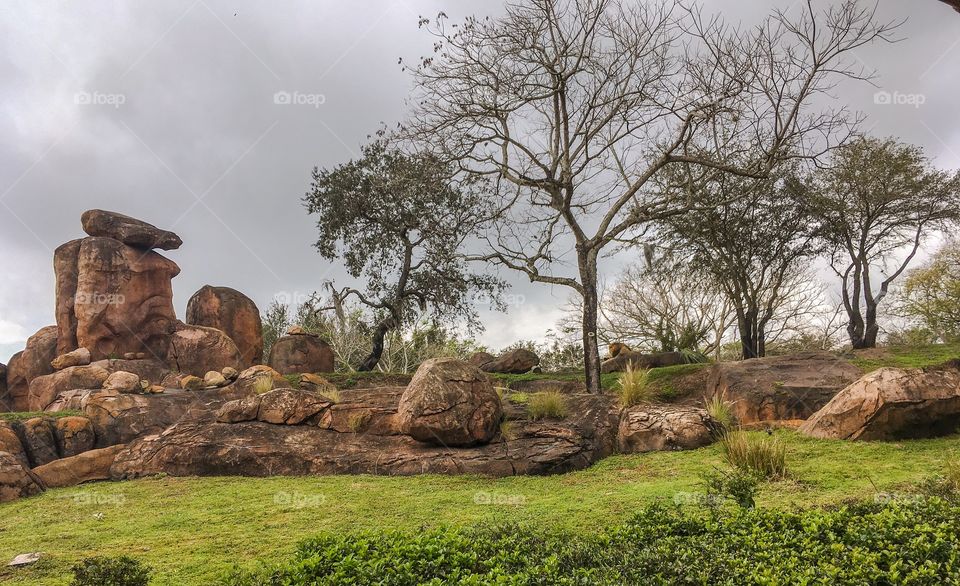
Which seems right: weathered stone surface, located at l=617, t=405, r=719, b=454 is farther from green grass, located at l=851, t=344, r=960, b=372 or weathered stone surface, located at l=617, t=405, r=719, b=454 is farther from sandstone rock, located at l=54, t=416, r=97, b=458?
sandstone rock, located at l=54, t=416, r=97, b=458

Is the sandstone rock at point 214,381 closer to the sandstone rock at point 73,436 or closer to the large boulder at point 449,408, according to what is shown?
the sandstone rock at point 73,436

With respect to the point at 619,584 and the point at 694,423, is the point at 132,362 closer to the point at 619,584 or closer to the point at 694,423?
the point at 694,423

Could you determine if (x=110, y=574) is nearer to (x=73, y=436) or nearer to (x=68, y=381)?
(x=73, y=436)

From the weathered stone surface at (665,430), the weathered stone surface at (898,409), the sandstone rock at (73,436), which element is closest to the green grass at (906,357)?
the weathered stone surface at (898,409)

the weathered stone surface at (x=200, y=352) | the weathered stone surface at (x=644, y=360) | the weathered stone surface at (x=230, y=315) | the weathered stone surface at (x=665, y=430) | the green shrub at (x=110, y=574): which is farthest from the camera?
the weathered stone surface at (x=230, y=315)

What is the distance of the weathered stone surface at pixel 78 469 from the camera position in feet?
38.8

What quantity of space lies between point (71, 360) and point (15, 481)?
1249 centimetres

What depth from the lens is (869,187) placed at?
955 inches

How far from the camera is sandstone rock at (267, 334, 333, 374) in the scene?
2350 centimetres

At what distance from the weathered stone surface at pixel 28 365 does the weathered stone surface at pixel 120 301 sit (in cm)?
282

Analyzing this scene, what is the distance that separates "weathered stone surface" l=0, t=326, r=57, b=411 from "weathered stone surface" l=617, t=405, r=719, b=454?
23741 mm

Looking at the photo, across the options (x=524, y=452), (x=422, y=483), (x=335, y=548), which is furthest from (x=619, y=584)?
(x=524, y=452)

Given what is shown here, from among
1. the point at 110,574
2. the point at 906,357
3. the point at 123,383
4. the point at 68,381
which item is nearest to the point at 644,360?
the point at 906,357

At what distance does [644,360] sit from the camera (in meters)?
22.1
